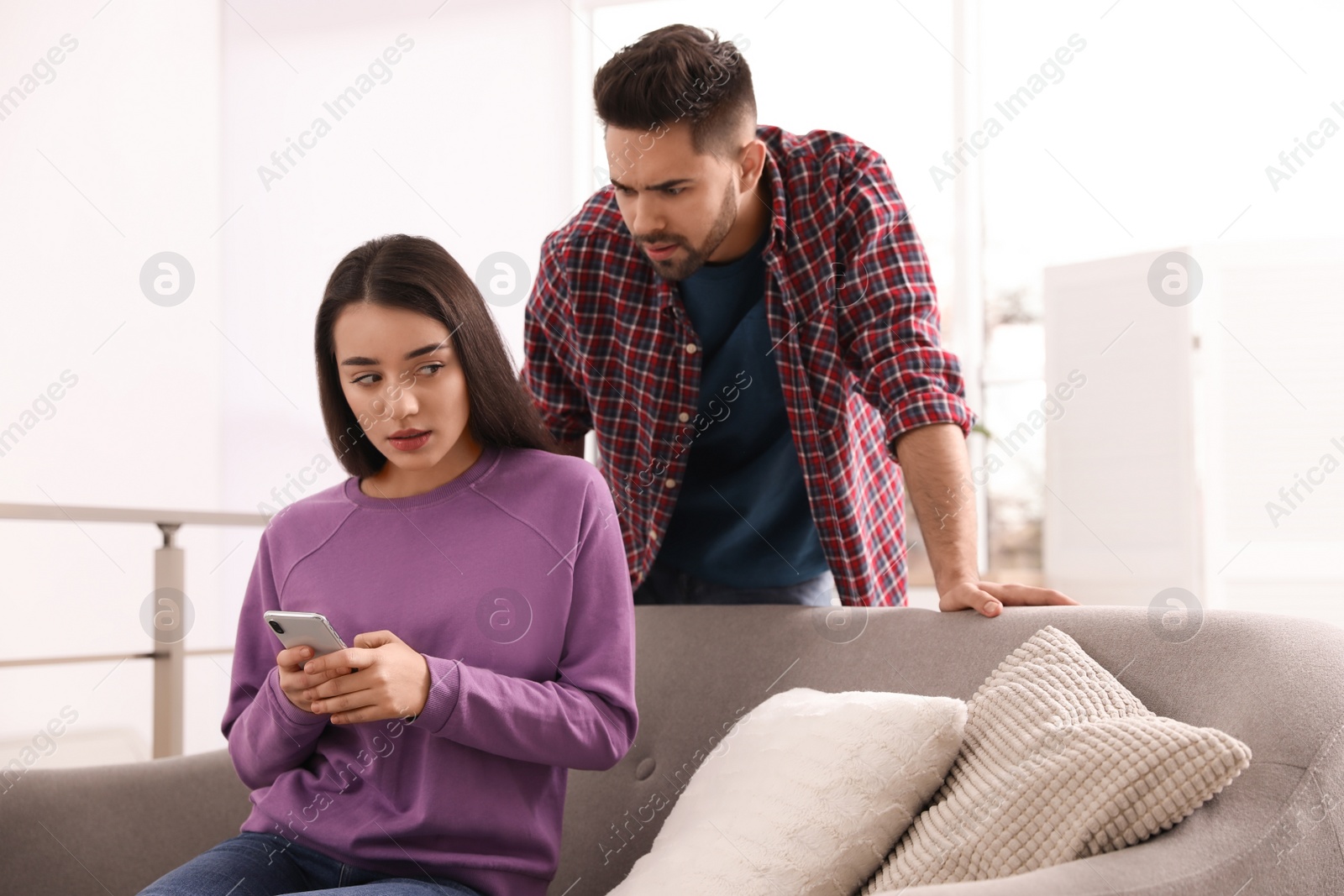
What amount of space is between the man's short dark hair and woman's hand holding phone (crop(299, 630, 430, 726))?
94 centimetres

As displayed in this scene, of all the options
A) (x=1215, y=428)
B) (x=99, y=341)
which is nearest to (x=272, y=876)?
(x=99, y=341)

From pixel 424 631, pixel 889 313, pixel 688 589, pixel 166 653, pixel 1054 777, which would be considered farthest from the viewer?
pixel 166 653

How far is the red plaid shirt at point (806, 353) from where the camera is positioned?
67.1 inches

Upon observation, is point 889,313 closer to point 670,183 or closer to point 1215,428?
point 670,183

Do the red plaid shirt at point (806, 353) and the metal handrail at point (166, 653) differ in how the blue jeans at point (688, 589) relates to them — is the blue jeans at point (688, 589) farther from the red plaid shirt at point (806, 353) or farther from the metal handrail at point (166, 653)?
the metal handrail at point (166, 653)

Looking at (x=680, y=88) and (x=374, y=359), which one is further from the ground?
(x=680, y=88)

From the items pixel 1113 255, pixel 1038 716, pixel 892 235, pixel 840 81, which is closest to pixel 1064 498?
pixel 1113 255

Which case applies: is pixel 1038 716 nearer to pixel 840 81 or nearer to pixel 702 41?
pixel 702 41

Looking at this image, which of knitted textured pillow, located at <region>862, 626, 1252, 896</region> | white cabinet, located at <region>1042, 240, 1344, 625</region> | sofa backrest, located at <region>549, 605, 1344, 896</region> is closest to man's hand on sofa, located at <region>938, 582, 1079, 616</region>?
sofa backrest, located at <region>549, 605, 1344, 896</region>

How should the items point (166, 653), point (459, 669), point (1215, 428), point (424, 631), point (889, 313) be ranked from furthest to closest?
point (1215, 428)
point (166, 653)
point (889, 313)
point (424, 631)
point (459, 669)

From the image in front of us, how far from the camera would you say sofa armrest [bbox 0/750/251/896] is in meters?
1.56

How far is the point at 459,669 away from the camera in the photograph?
3.79ft

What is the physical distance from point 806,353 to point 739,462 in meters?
0.24

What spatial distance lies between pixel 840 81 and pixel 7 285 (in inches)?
125
